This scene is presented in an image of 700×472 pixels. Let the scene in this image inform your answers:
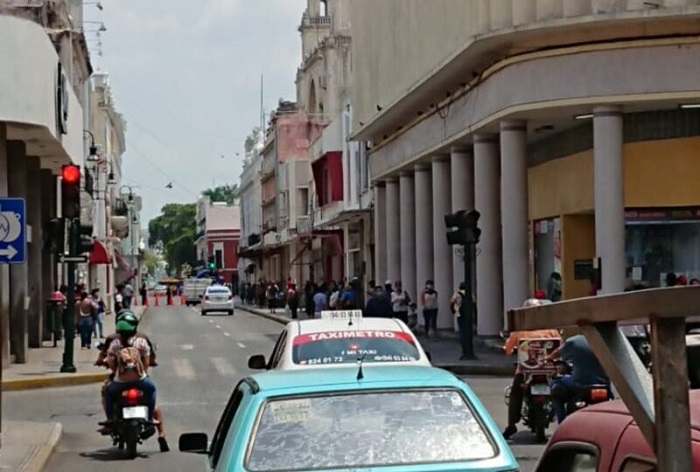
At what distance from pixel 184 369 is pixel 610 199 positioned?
10107mm

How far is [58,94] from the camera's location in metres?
30.3

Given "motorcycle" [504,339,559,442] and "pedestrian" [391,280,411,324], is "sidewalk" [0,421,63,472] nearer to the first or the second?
"motorcycle" [504,339,559,442]

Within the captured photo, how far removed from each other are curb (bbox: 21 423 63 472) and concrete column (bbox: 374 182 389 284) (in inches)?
1285

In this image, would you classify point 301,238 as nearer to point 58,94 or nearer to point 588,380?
point 58,94

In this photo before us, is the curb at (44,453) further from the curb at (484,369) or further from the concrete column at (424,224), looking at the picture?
the concrete column at (424,224)

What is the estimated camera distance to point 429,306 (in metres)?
38.2

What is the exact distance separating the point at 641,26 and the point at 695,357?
77.5ft

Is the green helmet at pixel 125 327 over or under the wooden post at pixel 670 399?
under

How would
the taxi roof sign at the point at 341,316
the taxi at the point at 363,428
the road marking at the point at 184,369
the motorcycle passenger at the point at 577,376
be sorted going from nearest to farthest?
1. the taxi at the point at 363,428
2. the motorcycle passenger at the point at 577,376
3. the taxi roof sign at the point at 341,316
4. the road marking at the point at 184,369

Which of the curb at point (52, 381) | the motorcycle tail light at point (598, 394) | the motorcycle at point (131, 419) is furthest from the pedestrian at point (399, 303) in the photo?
the motorcycle tail light at point (598, 394)

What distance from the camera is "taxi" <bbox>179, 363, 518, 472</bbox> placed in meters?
6.88

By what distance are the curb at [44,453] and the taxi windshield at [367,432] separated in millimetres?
7683

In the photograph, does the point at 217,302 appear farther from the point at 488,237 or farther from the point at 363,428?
the point at 363,428

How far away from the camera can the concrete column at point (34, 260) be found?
3403 cm
